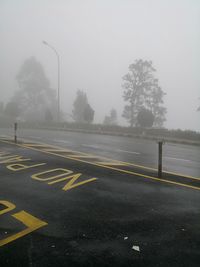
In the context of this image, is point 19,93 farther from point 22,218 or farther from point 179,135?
point 22,218

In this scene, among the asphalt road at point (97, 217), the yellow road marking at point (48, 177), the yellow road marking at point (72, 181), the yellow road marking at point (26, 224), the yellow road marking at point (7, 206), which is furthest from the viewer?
the yellow road marking at point (48, 177)

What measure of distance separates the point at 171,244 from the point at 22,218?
2857 mm

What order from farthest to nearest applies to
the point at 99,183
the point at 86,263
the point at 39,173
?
1. the point at 39,173
2. the point at 99,183
3. the point at 86,263

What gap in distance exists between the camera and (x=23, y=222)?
17.3 ft

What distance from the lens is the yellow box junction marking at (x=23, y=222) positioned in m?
4.65

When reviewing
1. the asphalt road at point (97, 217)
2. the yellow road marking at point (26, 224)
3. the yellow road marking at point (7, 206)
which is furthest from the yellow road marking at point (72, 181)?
the yellow road marking at point (26, 224)

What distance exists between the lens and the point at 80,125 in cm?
3388

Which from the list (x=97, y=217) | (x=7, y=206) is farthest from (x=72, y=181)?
(x=97, y=217)

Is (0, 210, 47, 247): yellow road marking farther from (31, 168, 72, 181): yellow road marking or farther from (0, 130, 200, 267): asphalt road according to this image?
(31, 168, 72, 181): yellow road marking

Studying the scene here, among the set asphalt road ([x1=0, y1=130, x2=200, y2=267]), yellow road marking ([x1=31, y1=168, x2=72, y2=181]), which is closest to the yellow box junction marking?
asphalt road ([x1=0, y1=130, x2=200, y2=267])

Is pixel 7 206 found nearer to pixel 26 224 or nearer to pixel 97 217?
pixel 26 224

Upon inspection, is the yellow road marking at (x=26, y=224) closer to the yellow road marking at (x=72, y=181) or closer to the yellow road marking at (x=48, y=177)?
the yellow road marking at (x=72, y=181)

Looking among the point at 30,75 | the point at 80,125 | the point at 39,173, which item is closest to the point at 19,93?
the point at 30,75

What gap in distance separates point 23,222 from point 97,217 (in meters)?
1.43
